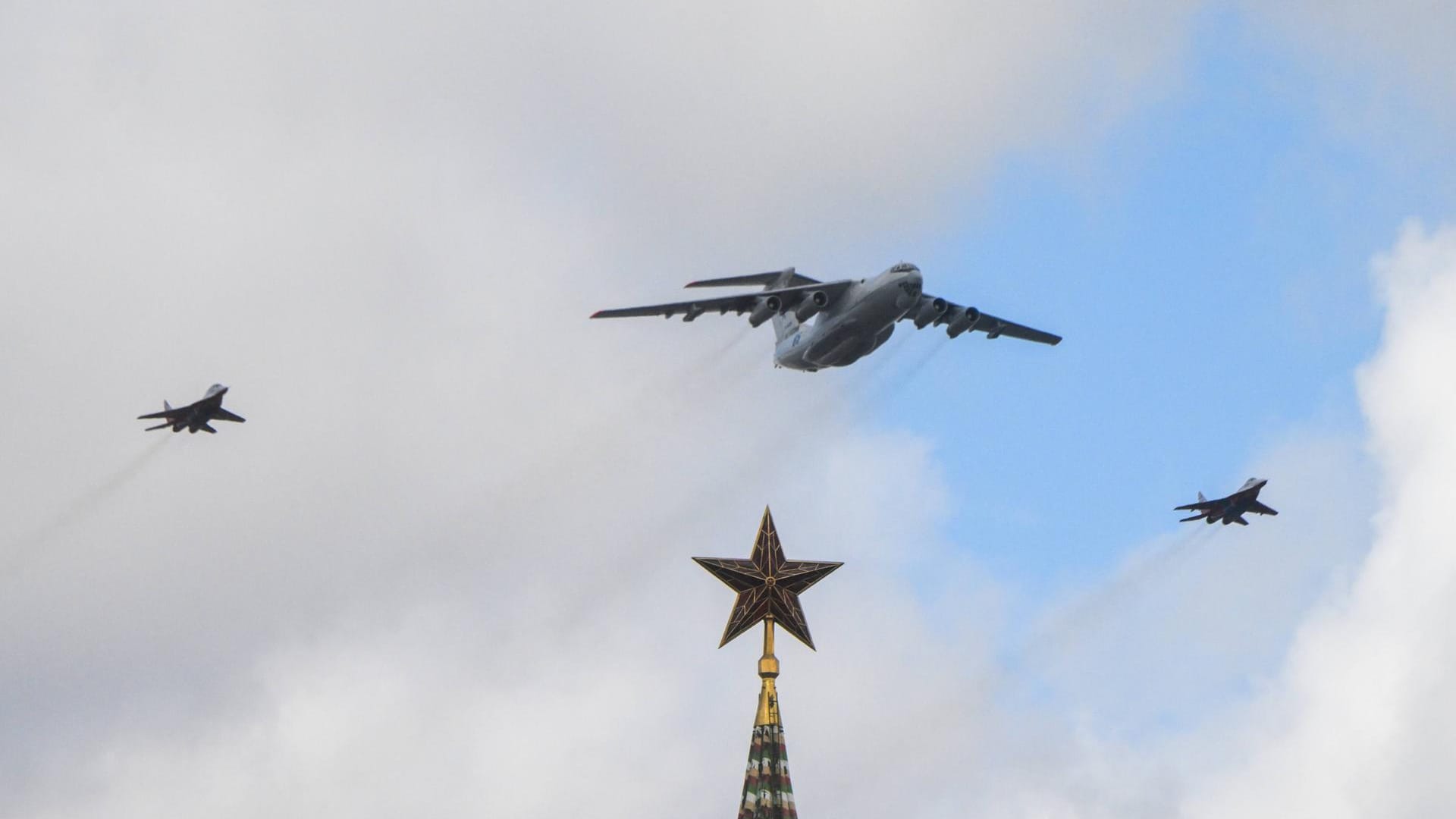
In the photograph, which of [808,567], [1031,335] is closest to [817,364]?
[1031,335]

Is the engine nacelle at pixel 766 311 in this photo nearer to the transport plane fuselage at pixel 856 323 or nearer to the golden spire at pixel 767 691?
the transport plane fuselage at pixel 856 323

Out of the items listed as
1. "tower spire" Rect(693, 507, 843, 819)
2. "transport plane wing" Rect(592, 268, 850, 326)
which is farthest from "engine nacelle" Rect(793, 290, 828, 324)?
"tower spire" Rect(693, 507, 843, 819)

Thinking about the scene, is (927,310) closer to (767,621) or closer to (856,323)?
(856,323)

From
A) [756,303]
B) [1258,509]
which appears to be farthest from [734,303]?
[1258,509]

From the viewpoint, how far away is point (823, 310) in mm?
100250

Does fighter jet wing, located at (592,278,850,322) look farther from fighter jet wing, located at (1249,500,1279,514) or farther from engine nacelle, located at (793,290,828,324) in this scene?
fighter jet wing, located at (1249,500,1279,514)

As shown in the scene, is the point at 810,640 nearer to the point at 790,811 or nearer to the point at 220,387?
the point at 790,811

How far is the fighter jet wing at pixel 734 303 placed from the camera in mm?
99688

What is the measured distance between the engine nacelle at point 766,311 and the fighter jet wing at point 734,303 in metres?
0.25

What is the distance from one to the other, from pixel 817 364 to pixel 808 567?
1031 inches

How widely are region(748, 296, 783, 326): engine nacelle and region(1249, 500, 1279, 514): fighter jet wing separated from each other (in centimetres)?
2573

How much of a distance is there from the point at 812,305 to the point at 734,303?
448 centimetres

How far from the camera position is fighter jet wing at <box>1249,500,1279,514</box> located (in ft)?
356

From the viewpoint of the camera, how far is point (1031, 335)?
380 ft
